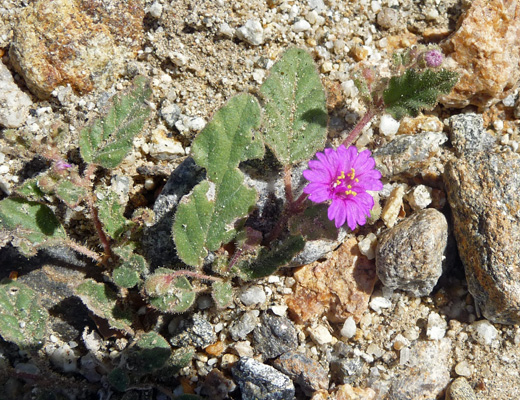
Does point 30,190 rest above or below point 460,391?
above

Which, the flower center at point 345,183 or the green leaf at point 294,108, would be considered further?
the green leaf at point 294,108

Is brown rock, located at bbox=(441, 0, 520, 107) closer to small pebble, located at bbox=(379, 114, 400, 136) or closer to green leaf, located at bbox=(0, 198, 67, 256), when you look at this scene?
small pebble, located at bbox=(379, 114, 400, 136)

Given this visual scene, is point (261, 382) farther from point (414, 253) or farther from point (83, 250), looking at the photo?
point (83, 250)

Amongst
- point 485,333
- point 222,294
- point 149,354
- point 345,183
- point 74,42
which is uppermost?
point 74,42

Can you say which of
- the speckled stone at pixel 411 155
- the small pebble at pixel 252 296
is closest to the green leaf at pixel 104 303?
the small pebble at pixel 252 296

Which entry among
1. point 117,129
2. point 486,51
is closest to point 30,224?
point 117,129

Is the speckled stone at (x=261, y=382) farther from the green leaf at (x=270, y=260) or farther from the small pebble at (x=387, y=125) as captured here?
the small pebble at (x=387, y=125)
